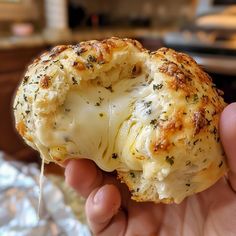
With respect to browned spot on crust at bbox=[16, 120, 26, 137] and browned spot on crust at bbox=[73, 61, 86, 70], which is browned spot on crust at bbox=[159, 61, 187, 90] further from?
browned spot on crust at bbox=[16, 120, 26, 137]

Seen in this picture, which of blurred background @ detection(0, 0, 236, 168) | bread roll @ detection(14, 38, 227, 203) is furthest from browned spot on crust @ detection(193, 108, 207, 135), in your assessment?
blurred background @ detection(0, 0, 236, 168)

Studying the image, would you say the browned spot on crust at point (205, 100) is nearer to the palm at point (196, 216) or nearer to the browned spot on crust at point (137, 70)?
the browned spot on crust at point (137, 70)

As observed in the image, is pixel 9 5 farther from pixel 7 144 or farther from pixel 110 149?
pixel 110 149

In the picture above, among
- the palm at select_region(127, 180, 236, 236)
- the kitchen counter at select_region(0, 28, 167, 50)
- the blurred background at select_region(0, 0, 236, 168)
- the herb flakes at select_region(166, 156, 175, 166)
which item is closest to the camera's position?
the herb flakes at select_region(166, 156, 175, 166)

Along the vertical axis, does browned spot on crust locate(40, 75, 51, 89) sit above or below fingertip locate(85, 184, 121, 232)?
above

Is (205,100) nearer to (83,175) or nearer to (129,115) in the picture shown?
(129,115)

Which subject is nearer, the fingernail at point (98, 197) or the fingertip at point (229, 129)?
the fingertip at point (229, 129)

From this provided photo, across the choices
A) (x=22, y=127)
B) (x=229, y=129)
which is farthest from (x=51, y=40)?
(x=229, y=129)

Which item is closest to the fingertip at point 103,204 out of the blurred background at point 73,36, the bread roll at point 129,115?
the bread roll at point 129,115
